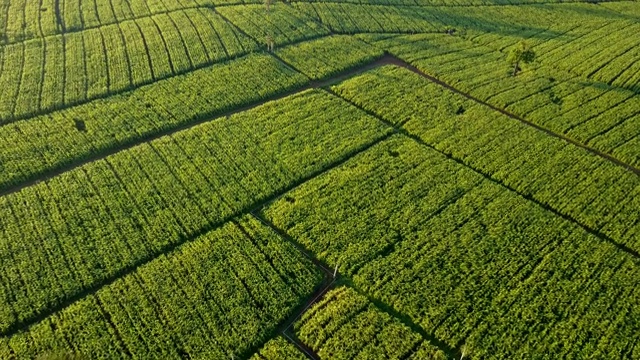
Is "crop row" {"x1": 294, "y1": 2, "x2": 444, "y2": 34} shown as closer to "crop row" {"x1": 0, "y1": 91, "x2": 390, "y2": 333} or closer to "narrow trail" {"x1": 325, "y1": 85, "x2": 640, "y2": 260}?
"narrow trail" {"x1": 325, "y1": 85, "x2": 640, "y2": 260}

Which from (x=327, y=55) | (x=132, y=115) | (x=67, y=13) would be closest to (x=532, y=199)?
(x=327, y=55)

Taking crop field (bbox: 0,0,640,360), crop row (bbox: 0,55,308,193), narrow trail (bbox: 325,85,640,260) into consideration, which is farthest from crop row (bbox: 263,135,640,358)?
crop row (bbox: 0,55,308,193)

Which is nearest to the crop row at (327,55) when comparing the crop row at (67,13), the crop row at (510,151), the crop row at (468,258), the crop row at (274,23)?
the crop row at (274,23)

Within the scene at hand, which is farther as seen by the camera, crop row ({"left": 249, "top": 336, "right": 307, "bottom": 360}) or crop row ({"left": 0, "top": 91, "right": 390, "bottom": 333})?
crop row ({"left": 0, "top": 91, "right": 390, "bottom": 333})

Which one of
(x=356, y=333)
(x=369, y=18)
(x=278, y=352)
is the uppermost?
(x=369, y=18)

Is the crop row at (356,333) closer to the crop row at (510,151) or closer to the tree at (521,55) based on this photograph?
the crop row at (510,151)

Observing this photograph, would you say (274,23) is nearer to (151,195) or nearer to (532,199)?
(151,195)
